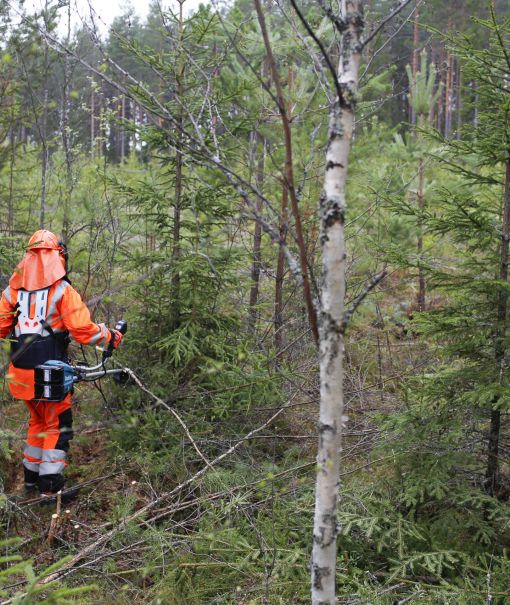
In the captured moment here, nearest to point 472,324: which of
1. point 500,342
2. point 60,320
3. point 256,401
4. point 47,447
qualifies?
point 500,342

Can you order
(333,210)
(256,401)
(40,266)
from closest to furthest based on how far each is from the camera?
(333,210)
(40,266)
(256,401)

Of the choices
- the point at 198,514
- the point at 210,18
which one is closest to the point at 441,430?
the point at 198,514

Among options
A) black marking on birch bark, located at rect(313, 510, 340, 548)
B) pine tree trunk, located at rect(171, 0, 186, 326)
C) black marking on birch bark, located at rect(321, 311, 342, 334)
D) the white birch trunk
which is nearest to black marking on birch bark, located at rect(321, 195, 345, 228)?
the white birch trunk

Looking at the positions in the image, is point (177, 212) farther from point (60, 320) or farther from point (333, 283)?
point (333, 283)

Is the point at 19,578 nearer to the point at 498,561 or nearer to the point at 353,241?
the point at 498,561

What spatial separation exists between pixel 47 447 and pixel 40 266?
1663 mm

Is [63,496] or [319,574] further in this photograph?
[63,496]

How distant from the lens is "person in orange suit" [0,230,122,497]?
16.3 ft

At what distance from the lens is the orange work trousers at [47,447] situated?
504cm

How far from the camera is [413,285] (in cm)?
1060

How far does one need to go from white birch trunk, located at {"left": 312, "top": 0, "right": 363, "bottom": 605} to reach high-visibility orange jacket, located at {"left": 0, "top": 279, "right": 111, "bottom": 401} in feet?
10.8

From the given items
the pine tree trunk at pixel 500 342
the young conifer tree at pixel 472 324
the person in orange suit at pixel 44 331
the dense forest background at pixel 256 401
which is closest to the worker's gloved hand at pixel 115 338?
the person in orange suit at pixel 44 331

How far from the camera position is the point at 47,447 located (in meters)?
5.06

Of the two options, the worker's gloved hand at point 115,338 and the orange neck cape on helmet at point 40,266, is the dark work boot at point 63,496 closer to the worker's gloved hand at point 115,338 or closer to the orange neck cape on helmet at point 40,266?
the worker's gloved hand at point 115,338
